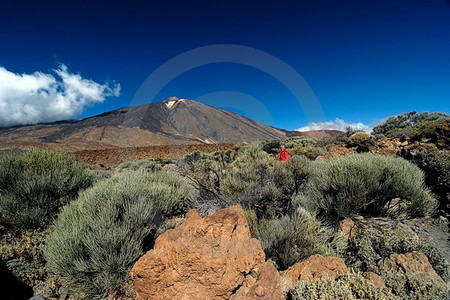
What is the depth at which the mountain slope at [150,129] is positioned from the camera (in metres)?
62.8

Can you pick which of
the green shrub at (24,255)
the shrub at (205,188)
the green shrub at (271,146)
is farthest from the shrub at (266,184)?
the green shrub at (271,146)

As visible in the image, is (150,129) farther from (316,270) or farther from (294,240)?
(316,270)

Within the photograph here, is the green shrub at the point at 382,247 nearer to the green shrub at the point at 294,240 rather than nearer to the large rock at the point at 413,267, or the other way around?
the large rock at the point at 413,267

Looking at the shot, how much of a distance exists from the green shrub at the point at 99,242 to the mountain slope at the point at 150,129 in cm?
5620

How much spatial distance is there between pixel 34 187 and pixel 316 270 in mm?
4970

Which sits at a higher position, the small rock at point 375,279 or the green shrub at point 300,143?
the green shrub at point 300,143

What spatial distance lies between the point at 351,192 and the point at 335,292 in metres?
2.52

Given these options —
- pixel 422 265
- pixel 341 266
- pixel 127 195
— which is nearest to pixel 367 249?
pixel 422 265

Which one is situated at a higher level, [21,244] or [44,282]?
[21,244]

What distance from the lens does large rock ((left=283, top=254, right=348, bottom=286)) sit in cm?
228

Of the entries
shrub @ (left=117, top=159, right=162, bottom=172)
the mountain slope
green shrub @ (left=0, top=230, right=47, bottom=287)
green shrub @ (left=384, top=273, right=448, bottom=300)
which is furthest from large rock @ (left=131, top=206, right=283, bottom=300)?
the mountain slope

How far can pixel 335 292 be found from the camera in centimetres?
195

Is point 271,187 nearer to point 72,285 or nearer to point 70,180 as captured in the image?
point 72,285

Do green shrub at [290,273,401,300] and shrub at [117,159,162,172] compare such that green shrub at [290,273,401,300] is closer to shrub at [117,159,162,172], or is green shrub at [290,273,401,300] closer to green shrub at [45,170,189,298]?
green shrub at [45,170,189,298]
